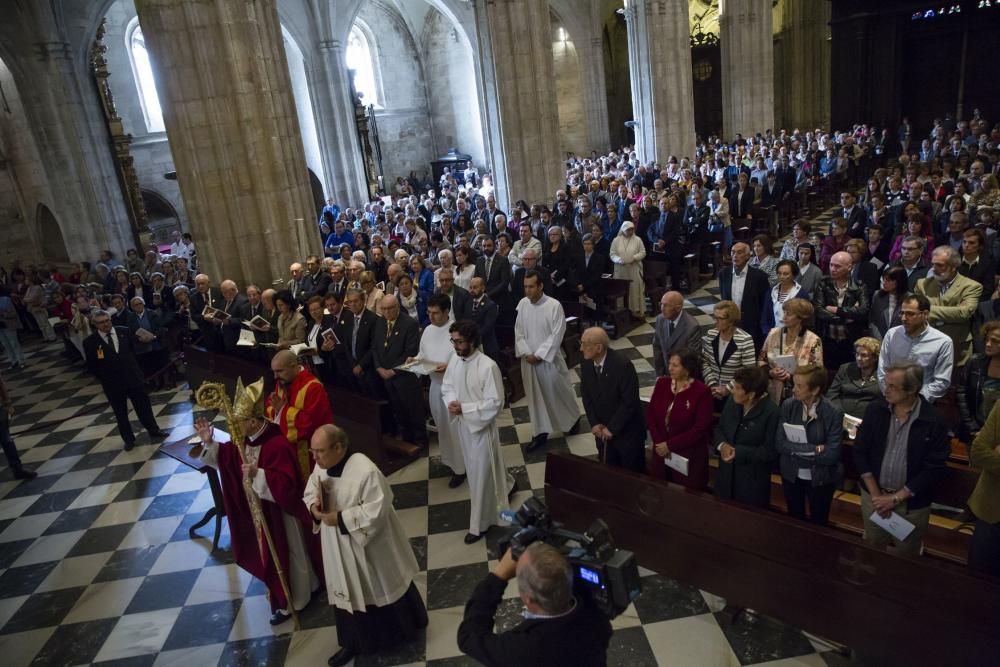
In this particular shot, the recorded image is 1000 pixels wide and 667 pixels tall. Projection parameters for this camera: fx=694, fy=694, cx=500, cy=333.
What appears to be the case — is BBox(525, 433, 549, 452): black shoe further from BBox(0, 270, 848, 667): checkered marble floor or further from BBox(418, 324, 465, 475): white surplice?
BBox(418, 324, 465, 475): white surplice

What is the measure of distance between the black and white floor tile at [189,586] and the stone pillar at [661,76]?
631 inches

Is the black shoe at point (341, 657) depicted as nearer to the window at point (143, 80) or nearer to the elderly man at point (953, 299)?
the elderly man at point (953, 299)

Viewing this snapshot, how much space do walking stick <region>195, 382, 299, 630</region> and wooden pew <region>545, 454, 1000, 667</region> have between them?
200cm

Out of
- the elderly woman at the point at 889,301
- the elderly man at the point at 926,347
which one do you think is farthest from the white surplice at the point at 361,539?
the elderly woman at the point at 889,301

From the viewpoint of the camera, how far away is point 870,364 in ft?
16.3

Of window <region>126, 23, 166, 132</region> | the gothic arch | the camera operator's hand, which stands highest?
window <region>126, 23, 166, 132</region>

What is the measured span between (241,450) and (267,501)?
397 millimetres

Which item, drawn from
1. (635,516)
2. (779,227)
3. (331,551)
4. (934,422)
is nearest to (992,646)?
(934,422)

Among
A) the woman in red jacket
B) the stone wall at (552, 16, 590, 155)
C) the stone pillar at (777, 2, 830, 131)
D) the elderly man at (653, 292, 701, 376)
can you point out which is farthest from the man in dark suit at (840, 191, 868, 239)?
the stone pillar at (777, 2, 830, 131)

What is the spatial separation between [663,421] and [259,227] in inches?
314

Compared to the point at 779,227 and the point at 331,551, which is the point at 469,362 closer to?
the point at 331,551

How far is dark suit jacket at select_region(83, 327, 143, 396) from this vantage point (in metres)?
8.23

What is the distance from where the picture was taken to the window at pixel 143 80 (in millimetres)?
22844

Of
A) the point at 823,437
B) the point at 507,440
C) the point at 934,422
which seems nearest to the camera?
the point at 934,422
